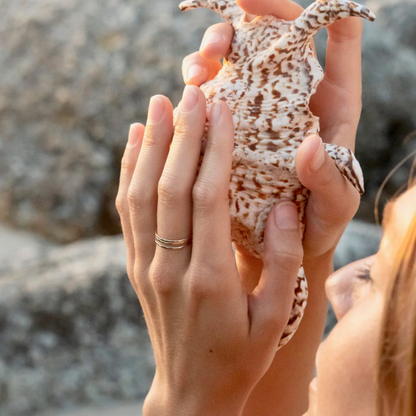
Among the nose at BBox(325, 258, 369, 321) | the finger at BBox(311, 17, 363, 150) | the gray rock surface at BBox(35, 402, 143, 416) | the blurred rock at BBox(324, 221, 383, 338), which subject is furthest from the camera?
the blurred rock at BBox(324, 221, 383, 338)

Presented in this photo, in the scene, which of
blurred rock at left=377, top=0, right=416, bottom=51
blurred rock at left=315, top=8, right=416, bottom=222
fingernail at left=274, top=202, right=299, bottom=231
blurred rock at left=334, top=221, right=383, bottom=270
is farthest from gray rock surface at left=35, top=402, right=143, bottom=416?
blurred rock at left=377, top=0, right=416, bottom=51

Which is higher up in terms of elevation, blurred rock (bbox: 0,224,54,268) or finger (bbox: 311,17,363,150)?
finger (bbox: 311,17,363,150)

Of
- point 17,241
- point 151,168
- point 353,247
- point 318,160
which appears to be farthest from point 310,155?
point 17,241

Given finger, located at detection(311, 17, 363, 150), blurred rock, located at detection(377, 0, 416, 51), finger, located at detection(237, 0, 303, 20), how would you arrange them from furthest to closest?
blurred rock, located at detection(377, 0, 416, 51) < finger, located at detection(311, 17, 363, 150) < finger, located at detection(237, 0, 303, 20)

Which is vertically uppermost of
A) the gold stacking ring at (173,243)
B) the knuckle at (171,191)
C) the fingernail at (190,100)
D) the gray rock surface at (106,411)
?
the fingernail at (190,100)

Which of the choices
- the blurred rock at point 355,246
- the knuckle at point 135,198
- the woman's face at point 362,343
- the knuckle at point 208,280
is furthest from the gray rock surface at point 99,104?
the woman's face at point 362,343

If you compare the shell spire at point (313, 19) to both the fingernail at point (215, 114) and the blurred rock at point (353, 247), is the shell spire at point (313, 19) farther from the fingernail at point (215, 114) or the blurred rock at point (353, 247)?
the blurred rock at point (353, 247)

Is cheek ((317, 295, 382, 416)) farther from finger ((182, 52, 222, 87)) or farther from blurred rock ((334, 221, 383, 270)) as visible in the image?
blurred rock ((334, 221, 383, 270))
